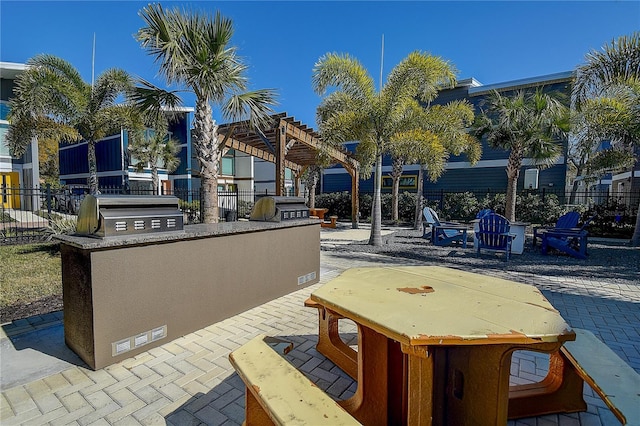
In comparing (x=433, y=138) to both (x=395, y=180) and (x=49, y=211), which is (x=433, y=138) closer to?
(x=395, y=180)

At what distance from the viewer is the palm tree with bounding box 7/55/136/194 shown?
832 cm

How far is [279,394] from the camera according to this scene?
1632 mm

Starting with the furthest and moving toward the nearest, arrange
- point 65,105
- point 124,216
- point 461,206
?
1. point 461,206
2. point 65,105
3. point 124,216

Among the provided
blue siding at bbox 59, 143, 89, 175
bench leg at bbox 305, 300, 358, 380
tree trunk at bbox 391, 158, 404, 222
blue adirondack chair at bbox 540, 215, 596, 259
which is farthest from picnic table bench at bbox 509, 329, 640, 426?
blue siding at bbox 59, 143, 89, 175

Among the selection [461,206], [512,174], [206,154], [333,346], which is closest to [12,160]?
[206,154]

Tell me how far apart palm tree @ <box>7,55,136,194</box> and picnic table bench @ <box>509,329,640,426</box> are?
9.58 meters

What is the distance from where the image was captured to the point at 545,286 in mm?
5309

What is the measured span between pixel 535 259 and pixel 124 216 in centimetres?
854

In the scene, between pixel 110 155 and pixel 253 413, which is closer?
pixel 253 413

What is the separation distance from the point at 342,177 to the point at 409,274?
72.0 feet

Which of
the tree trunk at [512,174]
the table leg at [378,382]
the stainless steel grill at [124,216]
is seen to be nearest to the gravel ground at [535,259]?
the tree trunk at [512,174]

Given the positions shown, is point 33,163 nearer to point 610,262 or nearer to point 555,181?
point 610,262

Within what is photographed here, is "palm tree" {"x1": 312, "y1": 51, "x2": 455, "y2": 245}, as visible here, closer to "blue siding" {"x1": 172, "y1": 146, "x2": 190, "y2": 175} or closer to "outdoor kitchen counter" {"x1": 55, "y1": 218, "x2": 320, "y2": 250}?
"outdoor kitchen counter" {"x1": 55, "y1": 218, "x2": 320, "y2": 250}

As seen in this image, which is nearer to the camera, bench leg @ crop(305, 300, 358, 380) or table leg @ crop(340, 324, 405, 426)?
table leg @ crop(340, 324, 405, 426)
